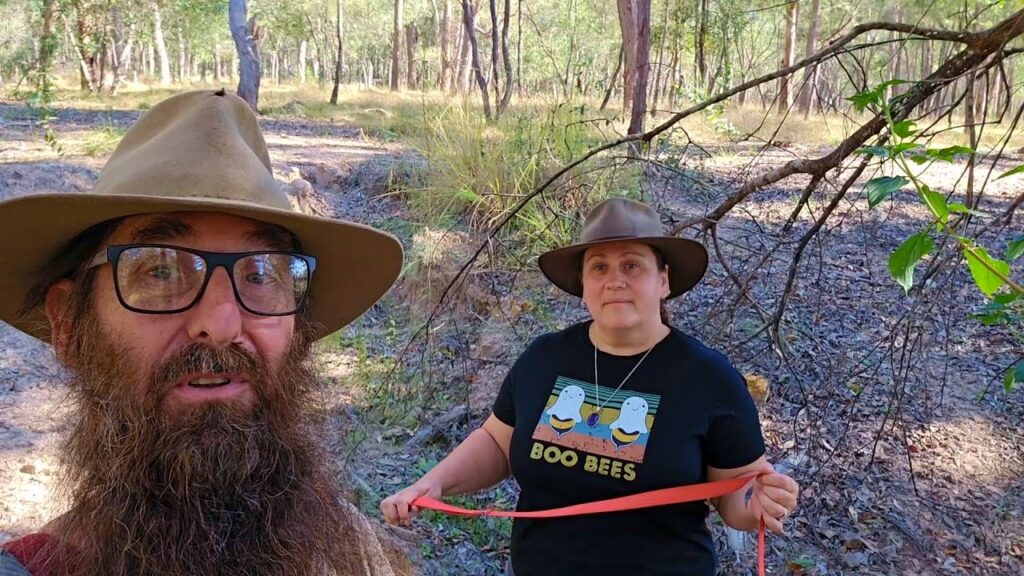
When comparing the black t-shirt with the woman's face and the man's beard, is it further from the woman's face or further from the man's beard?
the man's beard

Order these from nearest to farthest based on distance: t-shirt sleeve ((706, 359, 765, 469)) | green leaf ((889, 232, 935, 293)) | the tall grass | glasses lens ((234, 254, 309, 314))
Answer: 1. glasses lens ((234, 254, 309, 314))
2. green leaf ((889, 232, 935, 293))
3. t-shirt sleeve ((706, 359, 765, 469))
4. the tall grass

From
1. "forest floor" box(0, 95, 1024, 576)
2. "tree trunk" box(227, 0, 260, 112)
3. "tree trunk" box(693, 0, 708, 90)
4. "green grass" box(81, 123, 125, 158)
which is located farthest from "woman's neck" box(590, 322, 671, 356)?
"tree trunk" box(227, 0, 260, 112)

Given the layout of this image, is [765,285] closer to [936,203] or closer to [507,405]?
[507,405]

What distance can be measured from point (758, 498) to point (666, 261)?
855mm

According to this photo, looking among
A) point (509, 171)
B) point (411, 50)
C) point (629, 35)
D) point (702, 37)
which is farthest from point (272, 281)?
point (411, 50)

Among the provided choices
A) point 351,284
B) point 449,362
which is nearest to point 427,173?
point 449,362

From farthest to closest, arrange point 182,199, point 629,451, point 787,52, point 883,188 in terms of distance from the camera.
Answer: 1. point 787,52
2. point 629,451
3. point 883,188
4. point 182,199

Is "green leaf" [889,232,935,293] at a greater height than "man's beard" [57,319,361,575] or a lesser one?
greater

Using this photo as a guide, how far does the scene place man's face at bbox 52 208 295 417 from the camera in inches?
46.3

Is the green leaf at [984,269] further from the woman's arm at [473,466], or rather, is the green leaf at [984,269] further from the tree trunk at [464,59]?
the tree trunk at [464,59]

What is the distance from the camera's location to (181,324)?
1.19 m

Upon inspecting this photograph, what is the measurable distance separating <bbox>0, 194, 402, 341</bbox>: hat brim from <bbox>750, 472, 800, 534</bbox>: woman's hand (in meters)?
0.94

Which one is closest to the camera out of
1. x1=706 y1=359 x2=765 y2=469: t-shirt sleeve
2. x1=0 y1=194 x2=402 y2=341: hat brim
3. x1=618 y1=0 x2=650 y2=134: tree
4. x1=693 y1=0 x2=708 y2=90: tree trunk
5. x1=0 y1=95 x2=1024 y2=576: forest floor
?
x1=0 y1=194 x2=402 y2=341: hat brim

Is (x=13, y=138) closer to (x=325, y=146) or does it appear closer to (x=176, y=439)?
(x=325, y=146)
